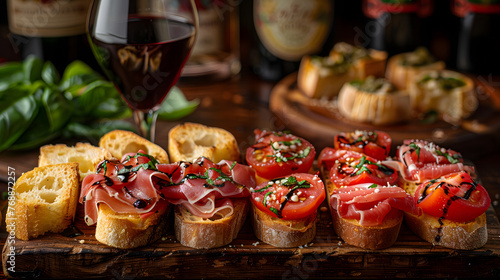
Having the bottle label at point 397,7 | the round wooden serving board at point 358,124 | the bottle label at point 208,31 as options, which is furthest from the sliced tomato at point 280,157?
the bottle label at point 397,7

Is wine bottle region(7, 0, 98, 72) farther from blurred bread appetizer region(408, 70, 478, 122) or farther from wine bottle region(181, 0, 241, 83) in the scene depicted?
blurred bread appetizer region(408, 70, 478, 122)

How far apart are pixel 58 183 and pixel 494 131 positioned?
1.65 metres

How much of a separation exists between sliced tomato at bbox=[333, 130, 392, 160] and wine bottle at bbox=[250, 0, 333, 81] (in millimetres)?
1152

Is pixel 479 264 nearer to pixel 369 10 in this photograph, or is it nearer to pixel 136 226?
pixel 136 226

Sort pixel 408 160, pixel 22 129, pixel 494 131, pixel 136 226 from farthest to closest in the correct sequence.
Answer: pixel 494 131, pixel 22 129, pixel 408 160, pixel 136 226

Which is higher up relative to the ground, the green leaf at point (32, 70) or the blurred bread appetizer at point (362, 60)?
the green leaf at point (32, 70)

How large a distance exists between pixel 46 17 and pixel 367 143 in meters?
1.56

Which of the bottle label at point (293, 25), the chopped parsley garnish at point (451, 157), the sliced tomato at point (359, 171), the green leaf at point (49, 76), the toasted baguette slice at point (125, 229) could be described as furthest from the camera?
the bottle label at point (293, 25)

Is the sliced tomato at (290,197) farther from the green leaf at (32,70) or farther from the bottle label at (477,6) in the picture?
the bottle label at (477,6)

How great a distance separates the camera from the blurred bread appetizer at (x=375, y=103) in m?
2.27

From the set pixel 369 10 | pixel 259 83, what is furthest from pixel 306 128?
pixel 369 10

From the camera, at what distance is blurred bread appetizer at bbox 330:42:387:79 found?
262cm

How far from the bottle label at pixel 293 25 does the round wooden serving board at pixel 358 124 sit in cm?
33

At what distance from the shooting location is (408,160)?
160 centimetres
